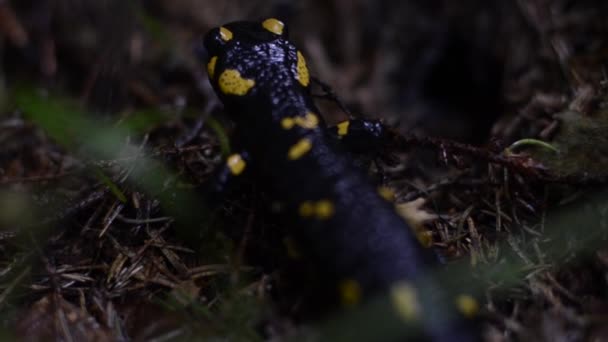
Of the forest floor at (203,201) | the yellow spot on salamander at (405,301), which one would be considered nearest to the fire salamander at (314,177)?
the yellow spot on salamander at (405,301)

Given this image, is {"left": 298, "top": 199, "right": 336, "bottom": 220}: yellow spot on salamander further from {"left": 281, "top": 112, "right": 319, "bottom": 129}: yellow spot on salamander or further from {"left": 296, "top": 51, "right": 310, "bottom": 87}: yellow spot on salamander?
{"left": 296, "top": 51, "right": 310, "bottom": 87}: yellow spot on salamander

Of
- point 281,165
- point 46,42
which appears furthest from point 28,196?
point 46,42

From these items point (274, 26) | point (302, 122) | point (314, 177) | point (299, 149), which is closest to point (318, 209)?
point (314, 177)

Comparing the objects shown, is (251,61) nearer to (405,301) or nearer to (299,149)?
(299,149)

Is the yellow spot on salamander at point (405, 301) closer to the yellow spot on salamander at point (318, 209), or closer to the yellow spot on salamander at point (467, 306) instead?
the yellow spot on salamander at point (467, 306)

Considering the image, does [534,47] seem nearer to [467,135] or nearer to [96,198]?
[467,135]

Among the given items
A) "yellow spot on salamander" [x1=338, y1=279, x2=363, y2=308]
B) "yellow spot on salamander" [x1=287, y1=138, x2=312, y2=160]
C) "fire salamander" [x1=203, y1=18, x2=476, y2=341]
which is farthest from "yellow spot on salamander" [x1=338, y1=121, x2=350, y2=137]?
"yellow spot on salamander" [x1=338, y1=279, x2=363, y2=308]

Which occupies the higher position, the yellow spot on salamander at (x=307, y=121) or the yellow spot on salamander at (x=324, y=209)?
the yellow spot on salamander at (x=307, y=121)
